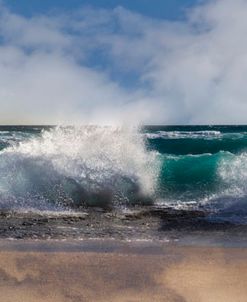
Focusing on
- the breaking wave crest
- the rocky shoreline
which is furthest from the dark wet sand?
the breaking wave crest

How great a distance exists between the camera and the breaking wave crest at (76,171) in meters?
11.2

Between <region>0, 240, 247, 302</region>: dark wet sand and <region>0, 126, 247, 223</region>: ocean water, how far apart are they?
326cm

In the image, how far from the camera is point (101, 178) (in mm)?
11711

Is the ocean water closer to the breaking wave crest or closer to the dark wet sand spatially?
the breaking wave crest

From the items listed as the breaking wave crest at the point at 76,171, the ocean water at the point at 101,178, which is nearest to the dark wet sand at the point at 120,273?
the ocean water at the point at 101,178

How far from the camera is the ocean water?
1090cm

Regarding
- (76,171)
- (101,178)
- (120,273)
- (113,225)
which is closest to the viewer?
(120,273)

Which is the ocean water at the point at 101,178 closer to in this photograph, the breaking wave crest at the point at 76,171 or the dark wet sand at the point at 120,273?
the breaking wave crest at the point at 76,171

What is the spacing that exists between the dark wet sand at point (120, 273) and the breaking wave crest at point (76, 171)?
4.08 m

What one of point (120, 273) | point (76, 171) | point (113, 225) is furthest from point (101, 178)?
point (120, 273)

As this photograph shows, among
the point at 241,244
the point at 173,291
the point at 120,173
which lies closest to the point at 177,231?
the point at 241,244

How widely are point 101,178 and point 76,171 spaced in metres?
0.54

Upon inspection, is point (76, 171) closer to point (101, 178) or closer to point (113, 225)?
point (101, 178)

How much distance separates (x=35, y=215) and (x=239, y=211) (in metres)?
3.36
